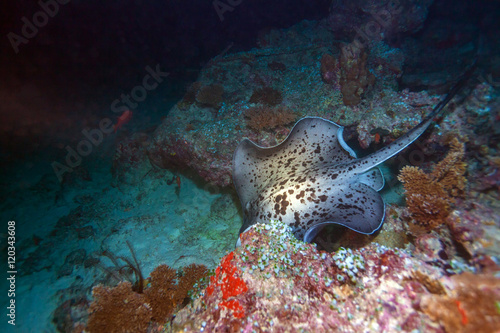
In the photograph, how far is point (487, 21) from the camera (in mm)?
9836

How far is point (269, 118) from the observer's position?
5.30m

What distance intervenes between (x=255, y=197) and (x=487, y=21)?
584 inches

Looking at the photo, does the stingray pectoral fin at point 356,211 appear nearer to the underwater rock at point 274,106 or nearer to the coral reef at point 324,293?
the coral reef at point 324,293

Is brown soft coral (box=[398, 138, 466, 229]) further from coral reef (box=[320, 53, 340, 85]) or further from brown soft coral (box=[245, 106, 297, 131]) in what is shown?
coral reef (box=[320, 53, 340, 85])

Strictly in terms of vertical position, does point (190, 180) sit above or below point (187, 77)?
below

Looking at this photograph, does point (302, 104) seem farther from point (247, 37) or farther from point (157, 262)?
point (247, 37)

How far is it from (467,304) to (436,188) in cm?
223

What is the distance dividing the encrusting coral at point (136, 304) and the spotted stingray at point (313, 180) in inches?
59.1

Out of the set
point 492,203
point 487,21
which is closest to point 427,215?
point 492,203

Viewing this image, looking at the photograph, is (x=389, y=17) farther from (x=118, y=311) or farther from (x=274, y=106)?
(x=118, y=311)

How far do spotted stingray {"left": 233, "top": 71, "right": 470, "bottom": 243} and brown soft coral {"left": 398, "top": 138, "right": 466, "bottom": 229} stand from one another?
0.44 m

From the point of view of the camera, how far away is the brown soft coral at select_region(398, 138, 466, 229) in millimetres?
2795

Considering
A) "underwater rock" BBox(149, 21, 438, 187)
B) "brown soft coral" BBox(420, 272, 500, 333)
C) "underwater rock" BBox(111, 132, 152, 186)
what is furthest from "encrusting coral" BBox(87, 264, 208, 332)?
"underwater rock" BBox(111, 132, 152, 186)

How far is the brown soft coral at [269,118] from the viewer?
525cm
